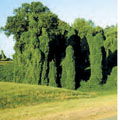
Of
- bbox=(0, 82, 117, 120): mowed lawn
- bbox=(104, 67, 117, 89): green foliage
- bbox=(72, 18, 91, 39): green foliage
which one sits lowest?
bbox=(0, 82, 117, 120): mowed lawn

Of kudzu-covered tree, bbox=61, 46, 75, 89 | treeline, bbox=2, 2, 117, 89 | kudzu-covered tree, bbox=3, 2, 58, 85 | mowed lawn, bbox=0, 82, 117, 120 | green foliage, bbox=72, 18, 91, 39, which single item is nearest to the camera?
mowed lawn, bbox=0, 82, 117, 120

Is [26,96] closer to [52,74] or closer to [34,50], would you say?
[52,74]

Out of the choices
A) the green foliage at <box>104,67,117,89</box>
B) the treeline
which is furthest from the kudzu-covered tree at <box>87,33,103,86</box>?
the green foliage at <box>104,67,117,89</box>

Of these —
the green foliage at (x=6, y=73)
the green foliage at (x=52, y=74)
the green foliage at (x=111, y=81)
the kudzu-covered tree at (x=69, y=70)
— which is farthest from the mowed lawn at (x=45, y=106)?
the green foliage at (x=6, y=73)

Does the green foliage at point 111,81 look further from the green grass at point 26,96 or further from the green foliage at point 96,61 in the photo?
the green grass at point 26,96

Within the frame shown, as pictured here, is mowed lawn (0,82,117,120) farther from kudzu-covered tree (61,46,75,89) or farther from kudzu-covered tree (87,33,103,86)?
kudzu-covered tree (87,33,103,86)

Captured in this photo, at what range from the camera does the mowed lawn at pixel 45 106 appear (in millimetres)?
11000

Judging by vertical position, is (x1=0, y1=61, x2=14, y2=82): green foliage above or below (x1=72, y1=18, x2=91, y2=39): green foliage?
below

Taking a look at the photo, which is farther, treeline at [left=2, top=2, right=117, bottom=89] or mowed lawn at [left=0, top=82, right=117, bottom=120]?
treeline at [left=2, top=2, right=117, bottom=89]

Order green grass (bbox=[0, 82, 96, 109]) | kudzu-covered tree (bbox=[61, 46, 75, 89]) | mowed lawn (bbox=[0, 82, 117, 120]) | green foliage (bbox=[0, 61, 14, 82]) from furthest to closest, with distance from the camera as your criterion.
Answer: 1. green foliage (bbox=[0, 61, 14, 82])
2. kudzu-covered tree (bbox=[61, 46, 75, 89])
3. green grass (bbox=[0, 82, 96, 109])
4. mowed lawn (bbox=[0, 82, 117, 120])

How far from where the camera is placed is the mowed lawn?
11000 mm

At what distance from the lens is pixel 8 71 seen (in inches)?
1023

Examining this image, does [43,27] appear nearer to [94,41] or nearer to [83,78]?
[94,41]

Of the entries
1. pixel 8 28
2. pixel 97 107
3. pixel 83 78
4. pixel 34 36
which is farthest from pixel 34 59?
pixel 97 107
